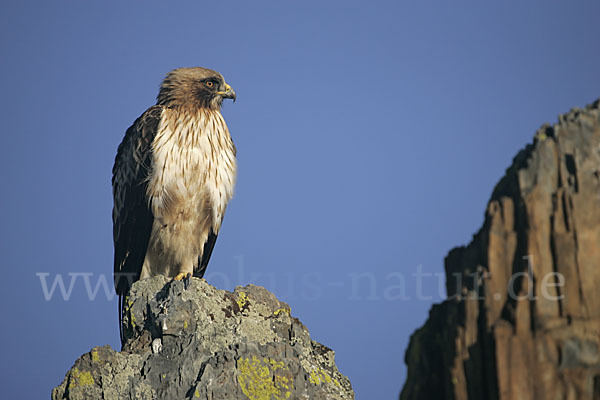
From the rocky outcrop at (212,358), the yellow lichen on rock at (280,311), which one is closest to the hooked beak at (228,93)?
the rocky outcrop at (212,358)

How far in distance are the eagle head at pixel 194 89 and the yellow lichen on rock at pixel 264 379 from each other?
208 inches

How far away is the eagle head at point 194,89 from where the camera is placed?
33.1ft

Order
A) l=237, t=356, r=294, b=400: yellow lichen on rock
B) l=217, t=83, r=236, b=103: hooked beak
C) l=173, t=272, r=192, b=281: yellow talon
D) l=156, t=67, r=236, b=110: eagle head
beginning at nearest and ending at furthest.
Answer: l=237, t=356, r=294, b=400: yellow lichen on rock, l=173, t=272, r=192, b=281: yellow talon, l=156, t=67, r=236, b=110: eagle head, l=217, t=83, r=236, b=103: hooked beak

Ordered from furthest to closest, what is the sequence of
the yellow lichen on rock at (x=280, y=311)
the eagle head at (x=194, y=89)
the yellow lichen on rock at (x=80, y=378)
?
the eagle head at (x=194, y=89)
the yellow lichen on rock at (x=280, y=311)
the yellow lichen on rock at (x=80, y=378)

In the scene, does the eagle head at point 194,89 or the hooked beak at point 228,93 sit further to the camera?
the hooked beak at point 228,93

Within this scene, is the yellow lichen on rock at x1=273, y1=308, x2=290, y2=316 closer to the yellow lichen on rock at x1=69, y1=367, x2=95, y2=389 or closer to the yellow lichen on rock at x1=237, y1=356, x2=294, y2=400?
the yellow lichen on rock at x1=237, y1=356, x2=294, y2=400

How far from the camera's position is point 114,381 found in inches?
225

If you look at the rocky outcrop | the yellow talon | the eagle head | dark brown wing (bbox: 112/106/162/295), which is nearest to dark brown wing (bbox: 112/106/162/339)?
dark brown wing (bbox: 112/106/162/295)

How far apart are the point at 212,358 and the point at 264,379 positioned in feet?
1.49

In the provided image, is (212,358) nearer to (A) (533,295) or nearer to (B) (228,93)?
(A) (533,295)

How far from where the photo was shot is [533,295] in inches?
130

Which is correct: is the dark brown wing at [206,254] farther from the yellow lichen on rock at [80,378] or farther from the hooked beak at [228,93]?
the yellow lichen on rock at [80,378]

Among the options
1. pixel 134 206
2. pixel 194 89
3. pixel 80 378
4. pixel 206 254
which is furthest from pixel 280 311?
pixel 194 89

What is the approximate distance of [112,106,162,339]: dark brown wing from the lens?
943 centimetres
